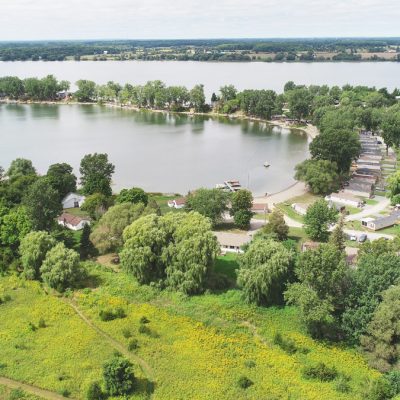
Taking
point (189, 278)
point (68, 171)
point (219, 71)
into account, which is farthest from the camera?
point (219, 71)

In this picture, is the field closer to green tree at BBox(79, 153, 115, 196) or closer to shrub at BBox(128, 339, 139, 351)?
shrub at BBox(128, 339, 139, 351)

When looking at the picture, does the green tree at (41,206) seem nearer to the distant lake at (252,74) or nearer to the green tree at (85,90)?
the green tree at (85,90)

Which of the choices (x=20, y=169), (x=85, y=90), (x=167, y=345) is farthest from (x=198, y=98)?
(x=167, y=345)

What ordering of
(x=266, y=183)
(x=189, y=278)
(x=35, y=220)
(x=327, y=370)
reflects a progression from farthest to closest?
(x=266, y=183) → (x=35, y=220) → (x=189, y=278) → (x=327, y=370)

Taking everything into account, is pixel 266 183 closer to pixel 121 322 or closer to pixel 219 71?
pixel 121 322

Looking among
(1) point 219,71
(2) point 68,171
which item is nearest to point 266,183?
(2) point 68,171

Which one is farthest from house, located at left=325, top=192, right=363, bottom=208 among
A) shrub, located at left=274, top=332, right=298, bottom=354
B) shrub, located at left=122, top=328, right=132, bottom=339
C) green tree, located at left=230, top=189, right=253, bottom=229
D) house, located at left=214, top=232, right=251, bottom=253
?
shrub, located at left=122, top=328, right=132, bottom=339

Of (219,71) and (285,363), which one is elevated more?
(219,71)
